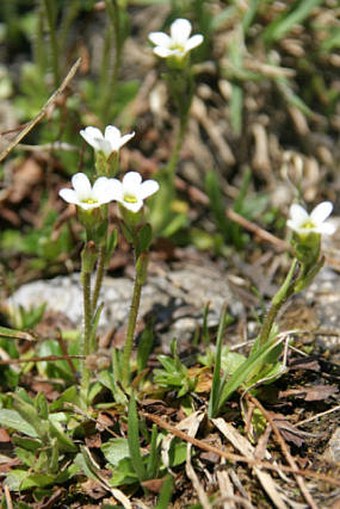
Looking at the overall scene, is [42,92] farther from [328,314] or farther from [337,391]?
[337,391]

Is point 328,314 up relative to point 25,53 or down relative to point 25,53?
down

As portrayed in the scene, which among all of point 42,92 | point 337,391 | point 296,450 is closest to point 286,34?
point 42,92

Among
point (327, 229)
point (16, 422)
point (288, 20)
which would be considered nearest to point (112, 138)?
point (327, 229)

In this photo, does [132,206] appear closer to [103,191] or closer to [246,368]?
[103,191]

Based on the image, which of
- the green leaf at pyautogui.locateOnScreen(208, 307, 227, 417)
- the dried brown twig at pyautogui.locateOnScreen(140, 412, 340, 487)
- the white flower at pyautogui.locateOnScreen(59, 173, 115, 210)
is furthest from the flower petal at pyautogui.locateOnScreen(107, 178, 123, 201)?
the dried brown twig at pyautogui.locateOnScreen(140, 412, 340, 487)

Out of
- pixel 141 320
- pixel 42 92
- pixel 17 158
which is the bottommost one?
pixel 141 320

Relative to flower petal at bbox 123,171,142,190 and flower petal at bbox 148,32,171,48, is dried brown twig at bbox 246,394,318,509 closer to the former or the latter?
flower petal at bbox 123,171,142,190
